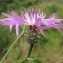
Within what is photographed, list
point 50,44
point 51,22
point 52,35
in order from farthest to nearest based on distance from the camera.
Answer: point 52,35 < point 50,44 < point 51,22

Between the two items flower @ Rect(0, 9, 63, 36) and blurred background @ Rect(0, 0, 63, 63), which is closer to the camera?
flower @ Rect(0, 9, 63, 36)

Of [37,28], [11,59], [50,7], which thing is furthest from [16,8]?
[37,28]

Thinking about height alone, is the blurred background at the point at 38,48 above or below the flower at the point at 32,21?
below

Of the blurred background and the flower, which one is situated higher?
the flower

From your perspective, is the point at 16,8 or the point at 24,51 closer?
the point at 24,51

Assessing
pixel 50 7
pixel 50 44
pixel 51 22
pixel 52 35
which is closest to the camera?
pixel 51 22

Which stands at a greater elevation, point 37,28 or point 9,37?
point 37,28

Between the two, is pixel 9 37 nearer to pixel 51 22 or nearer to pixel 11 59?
pixel 11 59

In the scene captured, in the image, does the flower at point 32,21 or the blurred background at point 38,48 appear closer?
the flower at point 32,21

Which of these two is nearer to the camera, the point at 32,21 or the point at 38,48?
the point at 32,21

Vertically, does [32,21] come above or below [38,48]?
above
